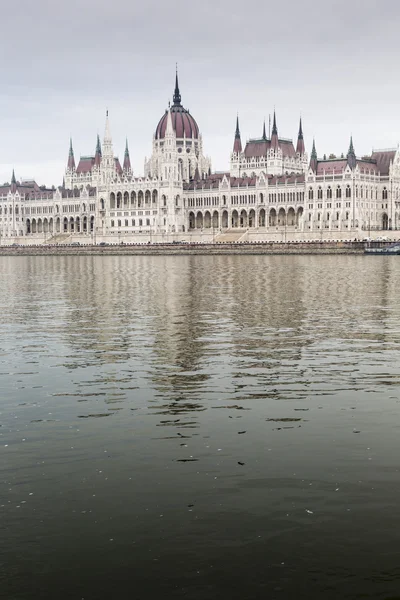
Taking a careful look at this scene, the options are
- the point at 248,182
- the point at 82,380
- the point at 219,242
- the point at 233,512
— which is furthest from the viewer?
the point at 248,182

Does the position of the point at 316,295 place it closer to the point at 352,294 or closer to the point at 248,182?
the point at 352,294

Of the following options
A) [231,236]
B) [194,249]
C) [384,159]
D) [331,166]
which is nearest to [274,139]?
[331,166]

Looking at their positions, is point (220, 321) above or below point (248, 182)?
below

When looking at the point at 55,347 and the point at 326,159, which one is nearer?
the point at 55,347

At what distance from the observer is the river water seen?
8.70 metres

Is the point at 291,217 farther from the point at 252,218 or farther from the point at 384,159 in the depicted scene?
the point at 384,159

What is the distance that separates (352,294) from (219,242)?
4646 inches

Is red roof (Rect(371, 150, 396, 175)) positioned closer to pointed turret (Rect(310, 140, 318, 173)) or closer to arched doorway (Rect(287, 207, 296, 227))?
pointed turret (Rect(310, 140, 318, 173))

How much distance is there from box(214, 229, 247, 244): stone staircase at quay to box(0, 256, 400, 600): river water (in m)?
138

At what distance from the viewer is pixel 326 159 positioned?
175m

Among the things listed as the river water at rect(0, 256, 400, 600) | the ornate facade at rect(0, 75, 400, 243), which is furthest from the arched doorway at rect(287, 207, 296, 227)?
the river water at rect(0, 256, 400, 600)

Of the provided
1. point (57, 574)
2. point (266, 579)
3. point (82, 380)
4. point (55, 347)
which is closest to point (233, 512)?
point (266, 579)

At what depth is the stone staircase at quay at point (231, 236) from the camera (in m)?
164

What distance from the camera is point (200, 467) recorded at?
1212 centimetres
